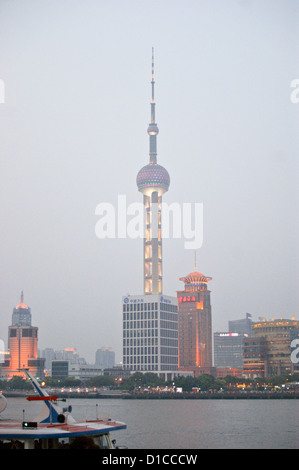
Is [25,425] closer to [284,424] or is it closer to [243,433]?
[243,433]

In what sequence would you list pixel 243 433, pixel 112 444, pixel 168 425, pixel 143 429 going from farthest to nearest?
pixel 168 425 < pixel 143 429 < pixel 243 433 < pixel 112 444

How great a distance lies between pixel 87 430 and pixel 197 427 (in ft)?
218

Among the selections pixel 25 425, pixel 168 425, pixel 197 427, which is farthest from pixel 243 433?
pixel 25 425

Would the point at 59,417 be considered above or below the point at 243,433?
above

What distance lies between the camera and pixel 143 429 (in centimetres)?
9775
